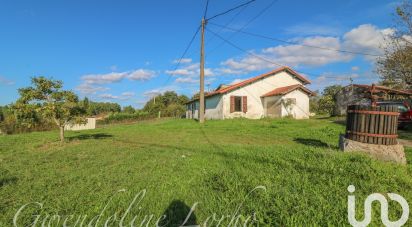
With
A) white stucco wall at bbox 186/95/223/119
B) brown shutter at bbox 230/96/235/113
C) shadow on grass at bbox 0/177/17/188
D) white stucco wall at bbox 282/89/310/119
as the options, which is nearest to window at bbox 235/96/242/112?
brown shutter at bbox 230/96/235/113

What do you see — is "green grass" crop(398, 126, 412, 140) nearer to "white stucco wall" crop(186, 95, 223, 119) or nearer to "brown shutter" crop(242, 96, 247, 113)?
"brown shutter" crop(242, 96, 247, 113)

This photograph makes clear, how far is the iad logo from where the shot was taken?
2.80 metres

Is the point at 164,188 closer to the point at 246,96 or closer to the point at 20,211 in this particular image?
the point at 20,211

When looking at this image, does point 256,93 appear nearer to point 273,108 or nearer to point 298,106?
point 273,108

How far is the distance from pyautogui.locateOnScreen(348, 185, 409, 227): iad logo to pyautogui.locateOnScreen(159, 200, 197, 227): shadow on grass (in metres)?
1.79

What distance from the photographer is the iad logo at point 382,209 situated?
9.19ft

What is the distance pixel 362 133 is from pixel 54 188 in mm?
6730

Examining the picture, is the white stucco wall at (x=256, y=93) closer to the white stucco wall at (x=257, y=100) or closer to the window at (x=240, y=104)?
the white stucco wall at (x=257, y=100)

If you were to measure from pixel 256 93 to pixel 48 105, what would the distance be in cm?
1834

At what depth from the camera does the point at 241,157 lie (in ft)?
20.1

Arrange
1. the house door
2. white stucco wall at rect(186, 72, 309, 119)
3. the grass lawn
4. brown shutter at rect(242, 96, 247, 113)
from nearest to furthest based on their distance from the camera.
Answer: the grass lawn < the house door < white stucco wall at rect(186, 72, 309, 119) < brown shutter at rect(242, 96, 247, 113)

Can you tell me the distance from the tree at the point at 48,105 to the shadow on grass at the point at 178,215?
861 centimetres

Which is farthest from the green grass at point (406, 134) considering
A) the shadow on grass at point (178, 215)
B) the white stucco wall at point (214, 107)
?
the white stucco wall at point (214, 107)

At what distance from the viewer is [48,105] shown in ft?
32.5
